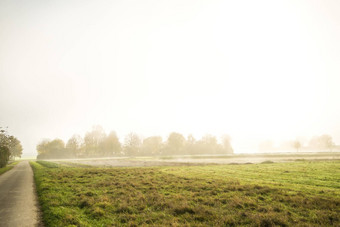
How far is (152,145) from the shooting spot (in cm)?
12650

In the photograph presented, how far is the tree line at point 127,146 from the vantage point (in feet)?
384

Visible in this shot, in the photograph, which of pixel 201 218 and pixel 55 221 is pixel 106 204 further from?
pixel 201 218

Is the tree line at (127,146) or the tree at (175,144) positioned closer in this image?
the tree line at (127,146)

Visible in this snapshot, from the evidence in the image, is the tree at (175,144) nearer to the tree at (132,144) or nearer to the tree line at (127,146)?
the tree line at (127,146)

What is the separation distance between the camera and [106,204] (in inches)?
473

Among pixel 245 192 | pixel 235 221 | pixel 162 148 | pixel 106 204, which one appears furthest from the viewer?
pixel 162 148

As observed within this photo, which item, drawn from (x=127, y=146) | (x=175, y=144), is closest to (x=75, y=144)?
(x=127, y=146)

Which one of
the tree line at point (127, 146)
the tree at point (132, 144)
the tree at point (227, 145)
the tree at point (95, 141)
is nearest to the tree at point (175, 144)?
the tree line at point (127, 146)

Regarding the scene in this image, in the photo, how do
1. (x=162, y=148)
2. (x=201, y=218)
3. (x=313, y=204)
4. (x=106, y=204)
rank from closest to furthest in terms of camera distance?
(x=201, y=218), (x=313, y=204), (x=106, y=204), (x=162, y=148)

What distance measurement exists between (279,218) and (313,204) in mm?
4002

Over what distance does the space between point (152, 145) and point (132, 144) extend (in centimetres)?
1459

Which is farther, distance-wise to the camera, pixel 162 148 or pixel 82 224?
pixel 162 148

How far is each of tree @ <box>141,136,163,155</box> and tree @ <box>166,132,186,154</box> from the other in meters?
7.33

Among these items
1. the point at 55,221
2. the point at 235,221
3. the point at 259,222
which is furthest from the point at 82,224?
the point at 259,222
